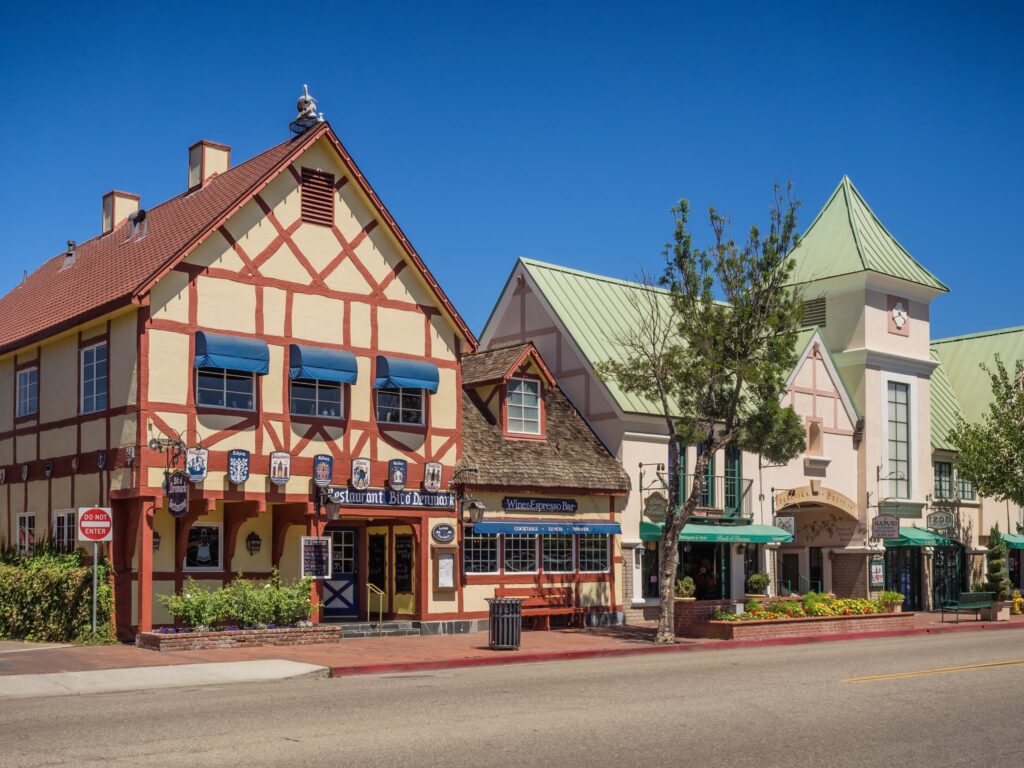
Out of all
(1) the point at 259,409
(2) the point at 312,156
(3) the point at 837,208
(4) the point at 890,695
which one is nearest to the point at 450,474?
(1) the point at 259,409

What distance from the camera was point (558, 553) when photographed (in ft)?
101

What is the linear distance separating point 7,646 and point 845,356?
2702 centimetres

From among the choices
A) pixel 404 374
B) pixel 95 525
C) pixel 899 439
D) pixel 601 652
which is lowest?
pixel 601 652

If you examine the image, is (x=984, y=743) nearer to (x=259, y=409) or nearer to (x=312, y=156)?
(x=259, y=409)

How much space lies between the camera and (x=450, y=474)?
28.5 m

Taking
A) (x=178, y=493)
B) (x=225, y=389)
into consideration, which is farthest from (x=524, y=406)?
(x=178, y=493)

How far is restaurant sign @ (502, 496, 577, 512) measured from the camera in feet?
97.2

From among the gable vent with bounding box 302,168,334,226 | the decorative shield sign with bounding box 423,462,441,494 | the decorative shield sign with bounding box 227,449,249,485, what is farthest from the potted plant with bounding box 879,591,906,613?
the gable vent with bounding box 302,168,334,226

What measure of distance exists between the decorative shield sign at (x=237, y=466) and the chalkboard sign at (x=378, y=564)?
18.4 feet

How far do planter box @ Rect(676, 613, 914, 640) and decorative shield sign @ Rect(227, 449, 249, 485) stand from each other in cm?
1041

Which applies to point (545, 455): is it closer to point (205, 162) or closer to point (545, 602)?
point (545, 602)

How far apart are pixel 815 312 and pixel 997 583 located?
10.3m

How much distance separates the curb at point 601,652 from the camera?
1975cm

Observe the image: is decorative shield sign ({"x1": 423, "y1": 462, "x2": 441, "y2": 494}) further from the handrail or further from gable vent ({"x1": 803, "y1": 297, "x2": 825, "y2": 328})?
gable vent ({"x1": 803, "y1": 297, "x2": 825, "y2": 328})
